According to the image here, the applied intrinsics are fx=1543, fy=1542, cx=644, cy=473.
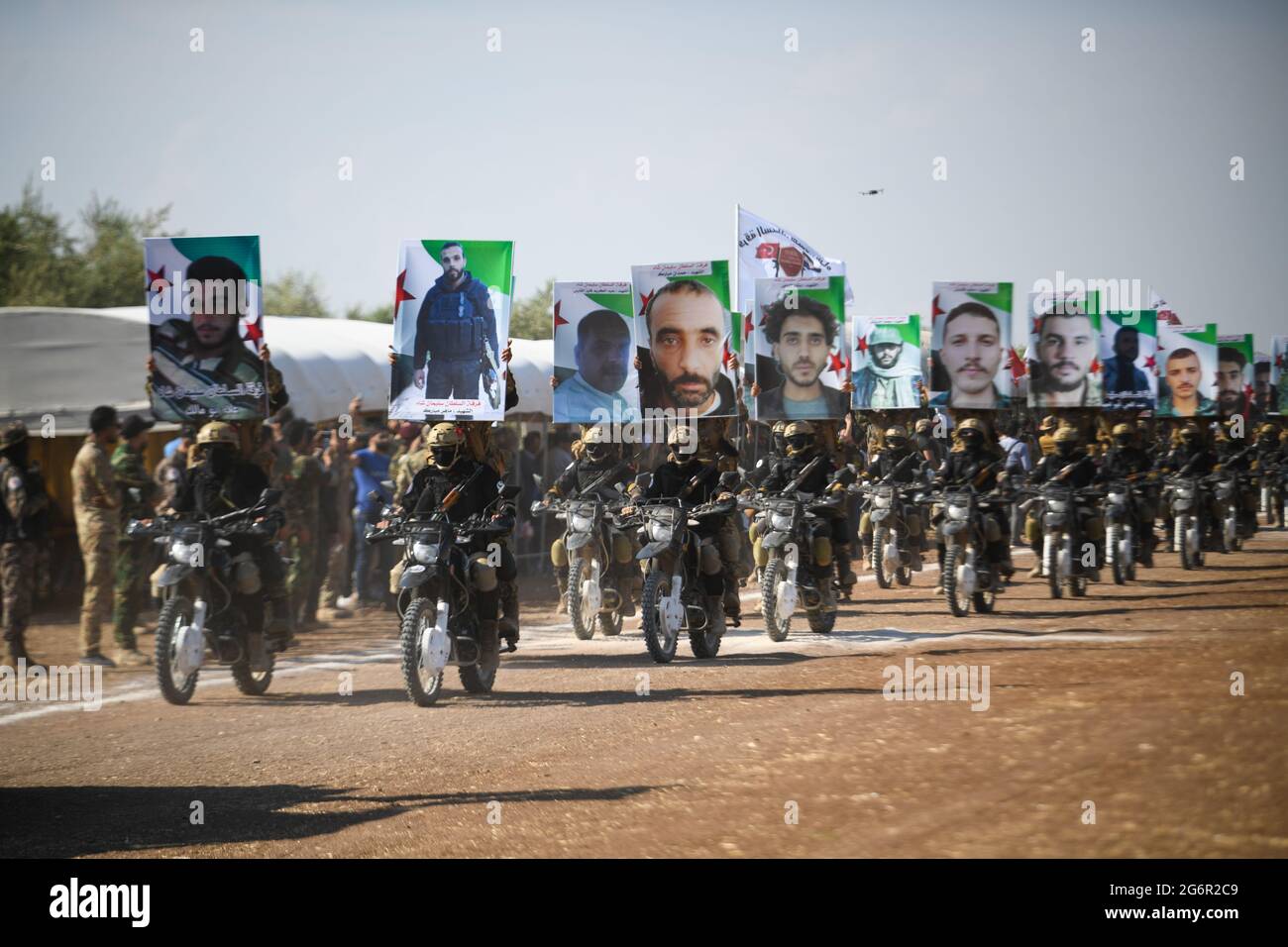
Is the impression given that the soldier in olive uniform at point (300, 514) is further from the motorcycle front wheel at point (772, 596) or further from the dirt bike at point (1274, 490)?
the dirt bike at point (1274, 490)

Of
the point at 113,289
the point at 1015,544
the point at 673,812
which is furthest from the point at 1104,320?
the point at 113,289

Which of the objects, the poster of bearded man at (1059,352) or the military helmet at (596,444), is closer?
the military helmet at (596,444)

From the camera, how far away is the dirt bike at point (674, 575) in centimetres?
1430

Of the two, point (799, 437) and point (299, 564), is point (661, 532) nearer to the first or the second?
point (799, 437)

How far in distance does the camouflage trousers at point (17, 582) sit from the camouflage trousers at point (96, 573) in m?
0.56

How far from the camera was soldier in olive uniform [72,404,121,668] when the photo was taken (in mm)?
14586

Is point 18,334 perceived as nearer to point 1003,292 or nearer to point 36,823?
point 36,823

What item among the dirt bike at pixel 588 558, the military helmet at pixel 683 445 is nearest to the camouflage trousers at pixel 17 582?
the dirt bike at pixel 588 558

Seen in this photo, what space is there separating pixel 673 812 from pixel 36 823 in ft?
12.1

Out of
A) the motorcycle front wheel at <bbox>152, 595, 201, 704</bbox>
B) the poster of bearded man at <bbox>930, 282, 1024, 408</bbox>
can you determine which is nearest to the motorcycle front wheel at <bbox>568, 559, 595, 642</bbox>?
the motorcycle front wheel at <bbox>152, 595, 201, 704</bbox>

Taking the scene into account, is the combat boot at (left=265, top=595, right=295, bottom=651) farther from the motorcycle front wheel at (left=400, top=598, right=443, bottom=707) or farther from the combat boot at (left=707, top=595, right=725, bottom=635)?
the combat boot at (left=707, top=595, right=725, bottom=635)

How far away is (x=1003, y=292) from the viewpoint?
22.4 meters

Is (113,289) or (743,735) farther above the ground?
(113,289)

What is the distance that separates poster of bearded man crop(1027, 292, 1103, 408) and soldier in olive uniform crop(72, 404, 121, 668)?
49.3 feet
